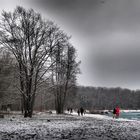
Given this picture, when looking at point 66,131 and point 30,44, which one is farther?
point 30,44

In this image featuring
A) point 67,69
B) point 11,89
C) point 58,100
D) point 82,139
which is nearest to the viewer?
point 82,139

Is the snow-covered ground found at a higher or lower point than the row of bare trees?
lower

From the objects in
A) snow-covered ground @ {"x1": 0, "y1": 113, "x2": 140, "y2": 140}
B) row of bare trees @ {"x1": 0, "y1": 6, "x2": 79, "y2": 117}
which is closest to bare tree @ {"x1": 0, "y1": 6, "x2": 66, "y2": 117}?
row of bare trees @ {"x1": 0, "y1": 6, "x2": 79, "y2": 117}

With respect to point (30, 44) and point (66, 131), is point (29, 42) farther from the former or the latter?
point (66, 131)

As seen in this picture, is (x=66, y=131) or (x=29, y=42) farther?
(x=29, y=42)

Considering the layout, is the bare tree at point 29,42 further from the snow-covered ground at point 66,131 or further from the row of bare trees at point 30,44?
the snow-covered ground at point 66,131

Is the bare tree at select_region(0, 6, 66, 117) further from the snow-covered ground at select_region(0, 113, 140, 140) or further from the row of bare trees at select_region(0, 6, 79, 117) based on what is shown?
the snow-covered ground at select_region(0, 113, 140, 140)

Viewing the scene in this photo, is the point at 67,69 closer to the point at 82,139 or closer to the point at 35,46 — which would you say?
the point at 35,46

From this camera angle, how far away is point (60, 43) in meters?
39.3

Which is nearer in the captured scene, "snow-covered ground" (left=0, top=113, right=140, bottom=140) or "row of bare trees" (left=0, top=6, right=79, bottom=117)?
"snow-covered ground" (left=0, top=113, right=140, bottom=140)

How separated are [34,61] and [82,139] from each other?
2501cm

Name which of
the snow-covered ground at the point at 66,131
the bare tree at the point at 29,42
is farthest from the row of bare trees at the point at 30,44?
the snow-covered ground at the point at 66,131

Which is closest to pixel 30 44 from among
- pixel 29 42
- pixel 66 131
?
pixel 29 42

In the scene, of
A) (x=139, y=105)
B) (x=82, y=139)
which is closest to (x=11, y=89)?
(x=82, y=139)
